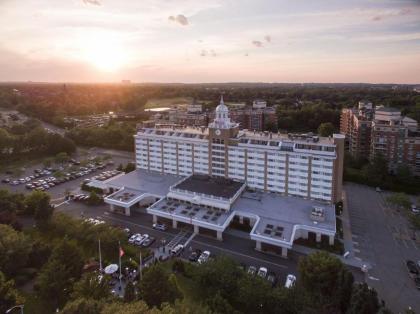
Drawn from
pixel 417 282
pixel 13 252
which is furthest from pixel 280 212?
pixel 13 252

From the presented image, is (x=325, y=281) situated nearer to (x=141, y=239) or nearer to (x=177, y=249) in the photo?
(x=177, y=249)

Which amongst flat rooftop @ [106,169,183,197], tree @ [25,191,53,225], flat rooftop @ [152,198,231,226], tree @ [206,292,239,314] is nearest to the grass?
flat rooftop @ [106,169,183,197]

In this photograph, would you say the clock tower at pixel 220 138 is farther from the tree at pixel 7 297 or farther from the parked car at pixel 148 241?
the tree at pixel 7 297

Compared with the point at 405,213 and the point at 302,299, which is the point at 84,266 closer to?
the point at 302,299

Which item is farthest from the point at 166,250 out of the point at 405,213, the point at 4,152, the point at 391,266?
the point at 4,152

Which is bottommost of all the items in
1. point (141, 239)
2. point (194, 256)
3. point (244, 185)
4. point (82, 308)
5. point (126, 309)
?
point (194, 256)

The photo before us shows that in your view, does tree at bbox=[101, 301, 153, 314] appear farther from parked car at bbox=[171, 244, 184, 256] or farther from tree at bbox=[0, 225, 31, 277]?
tree at bbox=[0, 225, 31, 277]
